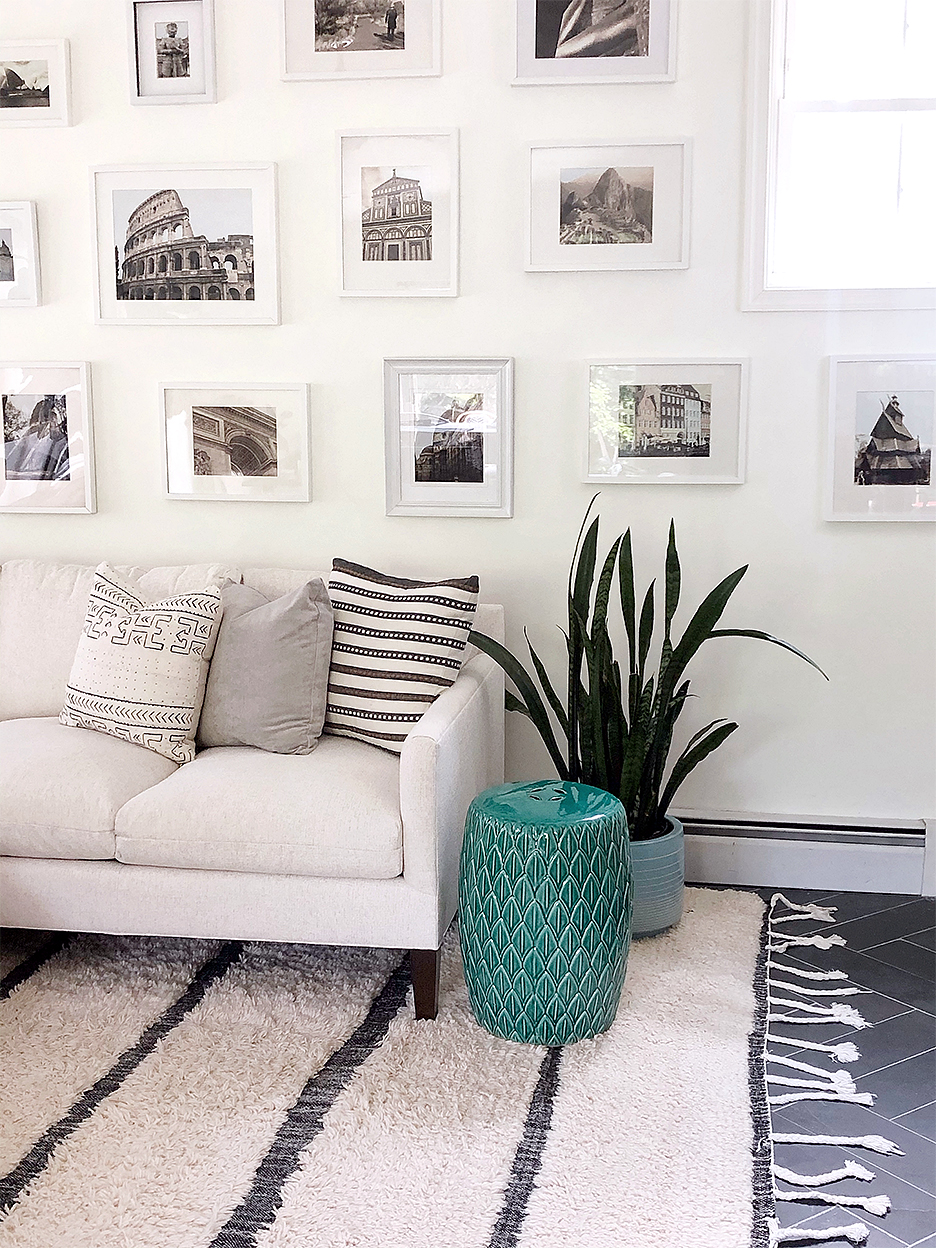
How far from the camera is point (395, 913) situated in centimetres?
235

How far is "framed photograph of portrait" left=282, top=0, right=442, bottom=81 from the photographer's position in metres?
3.04

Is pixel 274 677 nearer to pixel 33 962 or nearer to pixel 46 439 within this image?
pixel 33 962

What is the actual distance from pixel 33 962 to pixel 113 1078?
59 centimetres

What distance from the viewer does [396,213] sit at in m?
3.12

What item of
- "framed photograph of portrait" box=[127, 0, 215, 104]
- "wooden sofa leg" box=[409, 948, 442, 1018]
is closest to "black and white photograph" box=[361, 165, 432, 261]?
"framed photograph of portrait" box=[127, 0, 215, 104]

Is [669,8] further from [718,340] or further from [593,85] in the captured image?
[718,340]

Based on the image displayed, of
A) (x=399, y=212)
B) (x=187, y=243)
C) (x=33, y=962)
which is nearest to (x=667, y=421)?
(x=399, y=212)

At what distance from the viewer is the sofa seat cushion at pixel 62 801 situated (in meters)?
2.42

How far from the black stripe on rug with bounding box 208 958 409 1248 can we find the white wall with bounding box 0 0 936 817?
3.36 ft

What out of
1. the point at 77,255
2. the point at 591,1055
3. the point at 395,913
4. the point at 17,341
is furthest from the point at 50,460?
the point at 591,1055

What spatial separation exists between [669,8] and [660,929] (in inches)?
90.1

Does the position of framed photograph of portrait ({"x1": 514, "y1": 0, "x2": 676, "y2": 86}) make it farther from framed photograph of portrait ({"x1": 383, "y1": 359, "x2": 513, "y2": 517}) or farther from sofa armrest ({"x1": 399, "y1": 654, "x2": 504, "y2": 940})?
sofa armrest ({"x1": 399, "y1": 654, "x2": 504, "y2": 940})

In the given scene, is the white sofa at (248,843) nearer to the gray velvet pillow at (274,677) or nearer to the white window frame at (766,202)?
the gray velvet pillow at (274,677)

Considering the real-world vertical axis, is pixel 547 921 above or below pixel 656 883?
above
